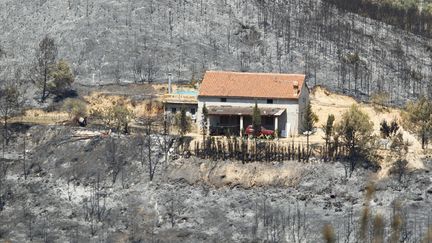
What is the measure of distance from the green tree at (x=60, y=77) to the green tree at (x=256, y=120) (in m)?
23.8

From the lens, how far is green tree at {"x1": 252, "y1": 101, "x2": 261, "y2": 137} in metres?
64.8

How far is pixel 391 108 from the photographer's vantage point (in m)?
82.2

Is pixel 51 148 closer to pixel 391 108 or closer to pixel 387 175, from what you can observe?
pixel 387 175

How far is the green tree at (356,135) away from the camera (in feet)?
208


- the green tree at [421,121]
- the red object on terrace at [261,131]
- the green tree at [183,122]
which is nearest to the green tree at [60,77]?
the green tree at [183,122]

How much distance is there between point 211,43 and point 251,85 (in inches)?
822

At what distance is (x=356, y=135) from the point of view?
6400 centimetres

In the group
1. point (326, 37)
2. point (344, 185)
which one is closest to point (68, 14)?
point (326, 37)

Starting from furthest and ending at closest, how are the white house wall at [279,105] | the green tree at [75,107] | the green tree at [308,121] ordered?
the green tree at [75,107]
the white house wall at [279,105]
the green tree at [308,121]

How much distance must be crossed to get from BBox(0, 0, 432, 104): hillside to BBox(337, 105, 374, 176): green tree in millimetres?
23866

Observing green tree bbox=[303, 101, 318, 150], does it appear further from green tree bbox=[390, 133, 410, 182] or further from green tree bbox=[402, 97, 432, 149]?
green tree bbox=[402, 97, 432, 149]

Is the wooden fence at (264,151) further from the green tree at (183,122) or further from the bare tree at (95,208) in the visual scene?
the bare tree at (95,208)

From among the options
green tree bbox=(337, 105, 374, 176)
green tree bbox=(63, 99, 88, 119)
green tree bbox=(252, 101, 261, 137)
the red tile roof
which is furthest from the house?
green tree bbox=(63, 99, 88, 119)

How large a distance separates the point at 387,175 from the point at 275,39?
35.7 metres
